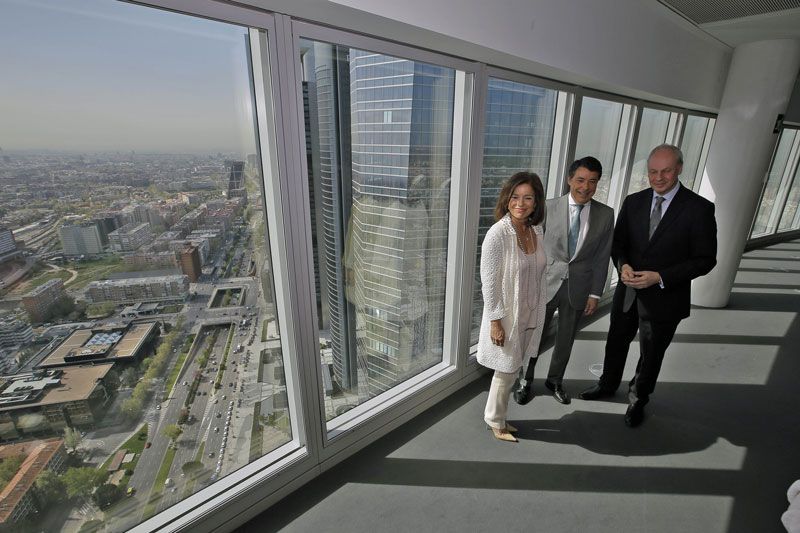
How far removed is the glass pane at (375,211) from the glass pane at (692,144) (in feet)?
14.5

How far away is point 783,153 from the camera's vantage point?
7.12 meters

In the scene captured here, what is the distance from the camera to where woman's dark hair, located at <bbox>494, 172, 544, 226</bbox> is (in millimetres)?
1976

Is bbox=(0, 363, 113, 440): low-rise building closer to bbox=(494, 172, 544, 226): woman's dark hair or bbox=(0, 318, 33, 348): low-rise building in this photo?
bbox=(0, 318, 33, 348): low-rise building

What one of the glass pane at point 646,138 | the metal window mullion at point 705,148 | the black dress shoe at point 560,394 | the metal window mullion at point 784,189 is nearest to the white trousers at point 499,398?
the black dress shoe at point 560,394

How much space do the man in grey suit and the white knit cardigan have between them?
1.42ft

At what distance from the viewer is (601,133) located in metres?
3.85

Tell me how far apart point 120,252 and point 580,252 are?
2.47m

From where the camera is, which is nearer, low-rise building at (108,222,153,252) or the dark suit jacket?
low-rise building at (108,222,153,252)

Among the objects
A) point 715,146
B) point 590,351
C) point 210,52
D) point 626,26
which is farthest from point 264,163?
point 715,146

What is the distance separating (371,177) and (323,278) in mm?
713

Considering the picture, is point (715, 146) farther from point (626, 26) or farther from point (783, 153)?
point (783, 153)

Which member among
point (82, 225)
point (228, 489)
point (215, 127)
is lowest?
point (228, 489)

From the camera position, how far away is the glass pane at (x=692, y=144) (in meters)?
4.93

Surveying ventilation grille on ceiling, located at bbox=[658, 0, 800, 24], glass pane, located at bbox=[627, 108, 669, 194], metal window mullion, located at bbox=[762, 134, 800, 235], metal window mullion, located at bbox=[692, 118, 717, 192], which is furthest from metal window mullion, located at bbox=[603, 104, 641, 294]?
metal window mullion, located at bbox=[762, 134, 800, 235]
